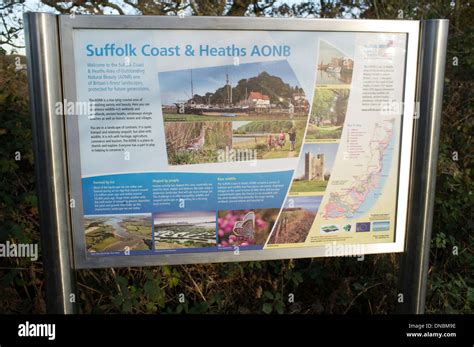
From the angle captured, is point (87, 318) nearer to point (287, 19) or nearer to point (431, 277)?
point (287, 19)

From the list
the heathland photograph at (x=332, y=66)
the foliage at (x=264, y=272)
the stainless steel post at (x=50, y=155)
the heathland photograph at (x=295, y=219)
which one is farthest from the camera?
the foliage at (x=264, y=272)

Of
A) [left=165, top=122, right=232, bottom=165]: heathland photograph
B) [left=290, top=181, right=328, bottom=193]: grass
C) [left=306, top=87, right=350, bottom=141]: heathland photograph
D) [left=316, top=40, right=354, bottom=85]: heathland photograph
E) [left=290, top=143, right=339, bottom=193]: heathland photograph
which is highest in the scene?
[left=316, top=40, right=354, bottom=85]: heathland photograph

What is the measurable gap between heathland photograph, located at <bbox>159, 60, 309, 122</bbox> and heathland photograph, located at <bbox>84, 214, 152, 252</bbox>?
0.65 meters

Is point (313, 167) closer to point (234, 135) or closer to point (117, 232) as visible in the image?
point (234, 135)

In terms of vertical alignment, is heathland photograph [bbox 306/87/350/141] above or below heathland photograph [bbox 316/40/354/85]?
below

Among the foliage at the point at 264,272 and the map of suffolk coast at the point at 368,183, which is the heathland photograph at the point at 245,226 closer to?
the map of suffolk coast at the point at 368,183

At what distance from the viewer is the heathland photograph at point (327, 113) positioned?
2.49 metres

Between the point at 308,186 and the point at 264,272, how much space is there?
1.47 meters

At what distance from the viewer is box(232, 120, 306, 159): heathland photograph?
2.45m

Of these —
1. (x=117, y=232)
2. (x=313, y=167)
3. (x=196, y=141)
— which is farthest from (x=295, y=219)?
(x=117, y=232)

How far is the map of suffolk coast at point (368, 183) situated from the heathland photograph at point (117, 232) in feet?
3.78

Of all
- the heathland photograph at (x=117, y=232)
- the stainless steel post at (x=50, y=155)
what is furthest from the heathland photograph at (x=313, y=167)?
the stainless steel post at (x=50, y=155)

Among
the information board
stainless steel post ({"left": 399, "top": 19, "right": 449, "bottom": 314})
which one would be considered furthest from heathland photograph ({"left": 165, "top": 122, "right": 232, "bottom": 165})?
stainless steel post ({"left": 399, "top": 19, "right": 449, "bottom": 314})

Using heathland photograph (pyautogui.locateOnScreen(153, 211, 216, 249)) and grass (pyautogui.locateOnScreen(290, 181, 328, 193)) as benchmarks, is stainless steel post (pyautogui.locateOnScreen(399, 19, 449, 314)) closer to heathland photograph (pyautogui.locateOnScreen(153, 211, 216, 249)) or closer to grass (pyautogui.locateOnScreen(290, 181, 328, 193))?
grass (pyautogui.locateOnScreen(290, 181, 328, 193))
